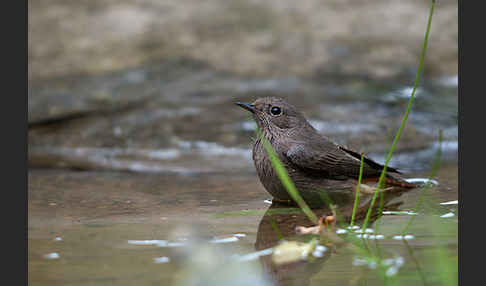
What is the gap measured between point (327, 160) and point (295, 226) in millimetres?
1041

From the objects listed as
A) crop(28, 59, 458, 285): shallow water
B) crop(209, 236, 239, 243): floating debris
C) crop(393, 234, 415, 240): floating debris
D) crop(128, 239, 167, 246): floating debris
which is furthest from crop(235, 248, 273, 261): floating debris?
crop(393, 234, 415, 240): floating debris

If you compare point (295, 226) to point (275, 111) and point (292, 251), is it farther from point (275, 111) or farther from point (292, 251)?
point (275, 111)

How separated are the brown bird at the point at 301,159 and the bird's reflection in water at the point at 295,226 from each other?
14 cm

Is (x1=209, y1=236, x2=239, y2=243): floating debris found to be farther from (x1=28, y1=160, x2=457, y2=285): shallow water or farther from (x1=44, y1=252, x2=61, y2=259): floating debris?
(x1=44, y1=252, x2=61, y2=259): floating debris

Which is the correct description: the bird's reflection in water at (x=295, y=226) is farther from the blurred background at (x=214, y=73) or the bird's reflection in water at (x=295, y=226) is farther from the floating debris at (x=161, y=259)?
the blurred background at (x=214, y=73)

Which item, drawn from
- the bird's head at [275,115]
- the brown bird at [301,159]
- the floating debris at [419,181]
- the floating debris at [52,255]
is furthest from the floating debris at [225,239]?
the floating debris at [419,181]

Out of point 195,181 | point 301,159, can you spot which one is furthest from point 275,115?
point 195,181

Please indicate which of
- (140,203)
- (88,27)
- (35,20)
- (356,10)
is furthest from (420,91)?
(35,20)

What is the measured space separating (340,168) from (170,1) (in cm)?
750

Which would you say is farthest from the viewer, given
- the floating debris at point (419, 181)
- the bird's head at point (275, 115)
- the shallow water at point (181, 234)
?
the floating debris at point (419, 181)

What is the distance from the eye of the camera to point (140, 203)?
4.82 metres

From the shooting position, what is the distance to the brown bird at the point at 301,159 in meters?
4.87

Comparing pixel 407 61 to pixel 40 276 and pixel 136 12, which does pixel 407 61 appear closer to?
pixel 136 12

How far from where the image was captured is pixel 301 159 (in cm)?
486
